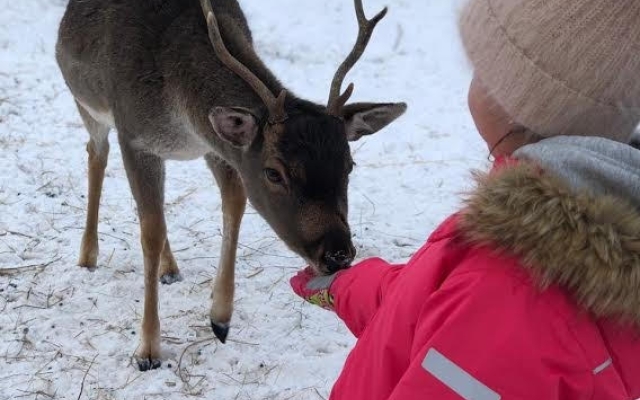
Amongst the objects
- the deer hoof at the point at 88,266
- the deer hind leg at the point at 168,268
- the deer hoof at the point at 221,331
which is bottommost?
the deer hoof at the point at 221,331

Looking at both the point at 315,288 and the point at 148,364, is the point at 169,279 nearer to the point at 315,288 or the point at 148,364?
the point at 148,364

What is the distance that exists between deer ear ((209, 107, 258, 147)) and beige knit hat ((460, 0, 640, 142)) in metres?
1.59

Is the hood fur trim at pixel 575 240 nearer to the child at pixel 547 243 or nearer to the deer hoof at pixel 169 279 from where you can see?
the child at pixel 547 243

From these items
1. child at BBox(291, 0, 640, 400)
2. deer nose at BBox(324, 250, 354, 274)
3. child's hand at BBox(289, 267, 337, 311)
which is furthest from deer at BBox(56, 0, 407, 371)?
child at BBox(291, 0, 640, 400)

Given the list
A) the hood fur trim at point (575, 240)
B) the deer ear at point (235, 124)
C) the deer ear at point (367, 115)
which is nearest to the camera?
the hood fur trim at point (575, 240)

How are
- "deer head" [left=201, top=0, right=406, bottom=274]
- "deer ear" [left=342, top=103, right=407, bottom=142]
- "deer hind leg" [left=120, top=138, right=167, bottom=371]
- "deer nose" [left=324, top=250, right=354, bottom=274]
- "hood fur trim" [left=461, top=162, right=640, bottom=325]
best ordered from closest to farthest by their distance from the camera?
"hood fur trim" [left=461, top=162, right=640, bottom=325], "deer nose" [left=324, top=250, right=354, bottom=274], "deer head" [left=201, top=0, right=406, bottom=274], "deer ear" [left=342, top=103, right=407, bottom=142], "deer hind leg" [left=120, top=138, right=167, bottom=371]

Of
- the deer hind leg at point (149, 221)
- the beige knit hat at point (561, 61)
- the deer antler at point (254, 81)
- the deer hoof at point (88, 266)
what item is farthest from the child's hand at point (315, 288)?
the deer hoof at point (88, 266)

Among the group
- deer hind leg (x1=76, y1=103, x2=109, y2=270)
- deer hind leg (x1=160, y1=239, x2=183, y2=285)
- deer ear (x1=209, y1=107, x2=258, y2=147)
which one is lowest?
deer hind leg (x1=160, y1=239, x2=183, y2=285)

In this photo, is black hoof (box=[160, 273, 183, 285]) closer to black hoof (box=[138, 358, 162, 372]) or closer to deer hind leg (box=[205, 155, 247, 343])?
deer hind leg (box=[205, 155, 247, 343])

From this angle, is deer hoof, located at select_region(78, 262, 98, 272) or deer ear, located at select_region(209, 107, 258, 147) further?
deer hoof, located at select_region(78, 262, 98, 272)

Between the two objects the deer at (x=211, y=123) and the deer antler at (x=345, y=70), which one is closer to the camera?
the deer at (x=211, y=123)

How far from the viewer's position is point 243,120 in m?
3.20

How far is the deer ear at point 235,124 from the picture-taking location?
3123mm

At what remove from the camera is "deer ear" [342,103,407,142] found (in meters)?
3.29
